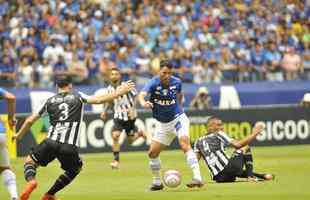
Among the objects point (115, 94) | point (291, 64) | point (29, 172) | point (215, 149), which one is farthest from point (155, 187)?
point (291, 64)

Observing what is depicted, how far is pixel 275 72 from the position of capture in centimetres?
3409

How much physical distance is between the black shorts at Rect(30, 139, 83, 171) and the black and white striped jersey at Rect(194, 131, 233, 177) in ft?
12.7

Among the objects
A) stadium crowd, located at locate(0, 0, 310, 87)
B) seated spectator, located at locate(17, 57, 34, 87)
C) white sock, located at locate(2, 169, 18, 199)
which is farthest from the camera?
stadium crowd, located at locate(0, 0, 310, 87)

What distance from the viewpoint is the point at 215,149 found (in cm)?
1794

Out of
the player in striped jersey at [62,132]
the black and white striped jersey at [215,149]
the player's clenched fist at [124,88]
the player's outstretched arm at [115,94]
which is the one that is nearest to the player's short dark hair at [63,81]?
the player in striped jersey at [62,132]

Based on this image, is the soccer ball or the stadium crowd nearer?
the soccer ball

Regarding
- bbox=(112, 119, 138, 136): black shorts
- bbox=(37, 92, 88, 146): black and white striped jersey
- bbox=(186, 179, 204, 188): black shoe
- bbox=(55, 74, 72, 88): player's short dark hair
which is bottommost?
bbox=(186, 179, 204, 188): black shoe

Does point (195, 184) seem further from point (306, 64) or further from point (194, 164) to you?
point (306, 64)

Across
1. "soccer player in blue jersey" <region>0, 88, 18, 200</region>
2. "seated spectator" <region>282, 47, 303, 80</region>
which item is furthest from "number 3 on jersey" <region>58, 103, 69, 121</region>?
"seated spectator" <region>282, 47, 303, 80</region>

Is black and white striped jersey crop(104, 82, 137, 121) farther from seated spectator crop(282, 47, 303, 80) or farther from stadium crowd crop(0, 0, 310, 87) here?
seated spectator crop(282, 47, 303, 80)

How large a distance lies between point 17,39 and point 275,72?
9.29 metres

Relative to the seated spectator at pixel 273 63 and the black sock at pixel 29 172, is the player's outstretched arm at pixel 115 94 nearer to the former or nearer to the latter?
the black sock at pixel 29 172

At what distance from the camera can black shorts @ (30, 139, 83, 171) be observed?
14.5m

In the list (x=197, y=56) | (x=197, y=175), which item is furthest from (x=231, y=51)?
(x=197, y=175)
